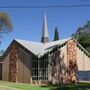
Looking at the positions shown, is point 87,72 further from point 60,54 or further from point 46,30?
point 46,30

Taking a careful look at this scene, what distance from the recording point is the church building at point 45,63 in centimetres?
4353

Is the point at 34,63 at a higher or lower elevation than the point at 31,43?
lower

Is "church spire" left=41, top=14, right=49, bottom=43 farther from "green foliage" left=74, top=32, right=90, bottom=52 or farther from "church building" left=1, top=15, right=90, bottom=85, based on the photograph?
"green foliage" left=74, top=32, right=90, bottom=52

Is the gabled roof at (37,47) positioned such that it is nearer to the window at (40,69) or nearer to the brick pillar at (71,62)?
the window at (40,69)

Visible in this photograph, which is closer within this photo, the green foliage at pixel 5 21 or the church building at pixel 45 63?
the church building at pixel 45 63

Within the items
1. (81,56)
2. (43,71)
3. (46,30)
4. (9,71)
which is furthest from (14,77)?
(46,30)

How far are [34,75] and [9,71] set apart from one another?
5.10 meters

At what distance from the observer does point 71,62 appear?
46000 mm

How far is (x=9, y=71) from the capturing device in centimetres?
4744

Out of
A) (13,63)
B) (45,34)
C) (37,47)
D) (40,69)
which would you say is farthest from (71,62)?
(45,34)

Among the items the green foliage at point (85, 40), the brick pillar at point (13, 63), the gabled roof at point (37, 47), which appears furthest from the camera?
the green foliage at point (85, 40)

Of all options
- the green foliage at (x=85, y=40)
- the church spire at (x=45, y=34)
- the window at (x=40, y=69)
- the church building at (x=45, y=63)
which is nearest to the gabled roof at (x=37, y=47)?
the church building at (x=45, y=63)

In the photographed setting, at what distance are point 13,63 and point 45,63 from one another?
5.42 meters

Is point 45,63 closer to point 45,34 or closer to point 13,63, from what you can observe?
point 13,63
